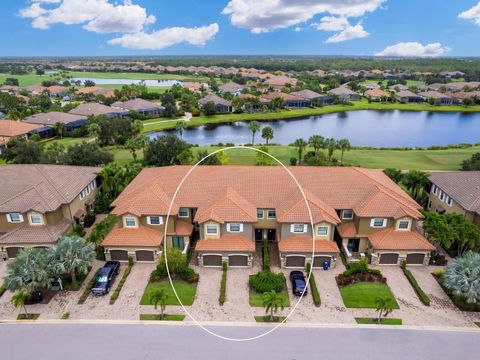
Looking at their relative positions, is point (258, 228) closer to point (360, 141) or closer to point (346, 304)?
point (346, 304)

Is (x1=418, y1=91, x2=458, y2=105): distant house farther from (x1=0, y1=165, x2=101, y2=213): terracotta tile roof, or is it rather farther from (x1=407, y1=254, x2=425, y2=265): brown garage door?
(x1=0, y1=165, x2=101, y2=213): terracotta tile roof

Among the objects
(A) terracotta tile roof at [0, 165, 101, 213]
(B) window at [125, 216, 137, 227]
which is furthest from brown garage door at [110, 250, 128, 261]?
(A) terracotta tile roof at [0, 165, 101, 213]

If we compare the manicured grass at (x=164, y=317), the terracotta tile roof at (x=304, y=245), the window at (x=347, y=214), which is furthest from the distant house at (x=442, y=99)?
the manicured grass at (x=164, y=317)

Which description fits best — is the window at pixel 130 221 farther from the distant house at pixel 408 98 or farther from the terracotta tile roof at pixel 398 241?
the distant house at pixel 408 98

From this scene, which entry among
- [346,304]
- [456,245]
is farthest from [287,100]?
[346,304]

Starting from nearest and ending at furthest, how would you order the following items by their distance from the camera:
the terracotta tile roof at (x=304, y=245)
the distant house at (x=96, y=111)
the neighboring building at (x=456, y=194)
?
the terracotta tile roof at (x=304, y=245), the neighboring building at (x=456, y=194), the distant house at (x=96, y=111)

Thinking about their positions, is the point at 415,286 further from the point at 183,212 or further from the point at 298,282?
the point at 183,212

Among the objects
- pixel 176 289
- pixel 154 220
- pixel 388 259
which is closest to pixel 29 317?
pixel 176 289
